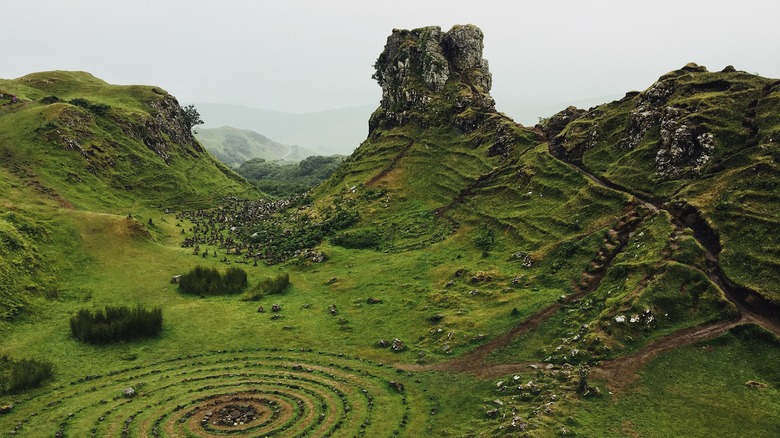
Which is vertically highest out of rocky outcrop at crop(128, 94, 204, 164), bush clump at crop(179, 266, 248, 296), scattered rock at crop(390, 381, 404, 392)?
rocky outcrop at crop(128, 94, 204, 164)

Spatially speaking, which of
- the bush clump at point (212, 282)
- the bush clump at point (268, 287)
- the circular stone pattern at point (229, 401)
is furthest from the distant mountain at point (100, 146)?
the circular stone pattern at point (229, 401)

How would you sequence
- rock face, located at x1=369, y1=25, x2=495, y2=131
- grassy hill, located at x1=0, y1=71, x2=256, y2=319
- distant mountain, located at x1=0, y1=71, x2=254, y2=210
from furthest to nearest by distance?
1. rock face, located at x1=369, y1=25, x2=495, y2=131
2. distant mountain, located at x1=0, y1=71, x2=254, y2=210
3. grassy hill, located at x1=0, y1=71, x2=256, y2=319

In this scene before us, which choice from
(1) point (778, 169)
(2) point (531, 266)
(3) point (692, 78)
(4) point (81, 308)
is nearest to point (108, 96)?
(4) point (81, 308)

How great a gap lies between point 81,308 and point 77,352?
12.8 meters

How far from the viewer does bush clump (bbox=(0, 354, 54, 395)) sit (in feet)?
157

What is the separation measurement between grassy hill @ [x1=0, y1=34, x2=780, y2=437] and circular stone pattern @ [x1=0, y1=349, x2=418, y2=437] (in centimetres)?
28

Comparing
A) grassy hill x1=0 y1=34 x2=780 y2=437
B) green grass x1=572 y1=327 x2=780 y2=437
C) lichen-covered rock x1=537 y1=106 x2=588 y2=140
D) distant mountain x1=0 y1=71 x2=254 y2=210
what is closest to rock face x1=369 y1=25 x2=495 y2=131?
lichen-covered rock x1=537 y1=106 x2=588 y2=140

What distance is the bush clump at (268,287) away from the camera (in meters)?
77.6

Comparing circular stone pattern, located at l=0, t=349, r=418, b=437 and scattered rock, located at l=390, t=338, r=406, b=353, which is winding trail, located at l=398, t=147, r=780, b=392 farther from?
circular stone pattern, located at l=0, t=349, r=418, b=437

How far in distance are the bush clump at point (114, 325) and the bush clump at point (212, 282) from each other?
46.2 feet

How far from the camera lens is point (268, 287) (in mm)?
80312

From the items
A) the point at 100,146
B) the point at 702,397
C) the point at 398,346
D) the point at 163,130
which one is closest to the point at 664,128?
the point at 702,397

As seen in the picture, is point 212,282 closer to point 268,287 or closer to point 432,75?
point 268,287

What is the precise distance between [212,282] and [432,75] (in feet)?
308
